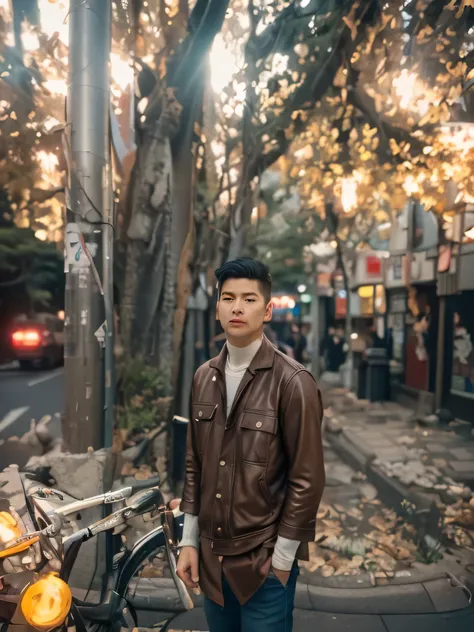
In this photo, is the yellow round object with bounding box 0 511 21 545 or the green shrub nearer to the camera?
the yellow round object with bounding box 0 511 21 545

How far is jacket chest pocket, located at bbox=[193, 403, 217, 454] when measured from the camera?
2070 mm

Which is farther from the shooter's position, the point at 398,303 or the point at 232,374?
the point at 398,303

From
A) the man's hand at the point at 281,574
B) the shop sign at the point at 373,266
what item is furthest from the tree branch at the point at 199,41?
the man's hand at the point at 281,574

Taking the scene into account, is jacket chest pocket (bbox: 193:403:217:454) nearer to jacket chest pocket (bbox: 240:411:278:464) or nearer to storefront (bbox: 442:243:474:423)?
jacket chest pocket (bbox: 240:411:278:464)

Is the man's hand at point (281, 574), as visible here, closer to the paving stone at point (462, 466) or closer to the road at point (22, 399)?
the road at point (22, 399)

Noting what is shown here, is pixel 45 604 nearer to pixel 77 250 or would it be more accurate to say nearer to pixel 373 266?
pixel 77 250

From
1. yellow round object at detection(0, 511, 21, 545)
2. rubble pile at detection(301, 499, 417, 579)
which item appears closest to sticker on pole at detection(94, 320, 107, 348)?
yellow round object at detection(0, 511, 21, 545)

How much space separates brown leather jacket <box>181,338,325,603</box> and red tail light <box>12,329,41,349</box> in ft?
6.73

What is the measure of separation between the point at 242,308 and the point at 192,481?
83 cm

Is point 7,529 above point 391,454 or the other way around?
above

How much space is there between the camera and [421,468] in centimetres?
508

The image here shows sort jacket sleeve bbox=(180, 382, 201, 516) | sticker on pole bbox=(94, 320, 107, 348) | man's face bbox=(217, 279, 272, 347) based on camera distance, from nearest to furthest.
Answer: man's face bbox=(217, 279, 272, 347), jacket sleeve bbox=(180, 382, 201, 516), sticker on pole bbox=(94, 320, 107, 348)

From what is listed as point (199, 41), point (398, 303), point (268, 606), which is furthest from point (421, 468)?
point (199, 41)

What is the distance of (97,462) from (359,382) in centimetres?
449
